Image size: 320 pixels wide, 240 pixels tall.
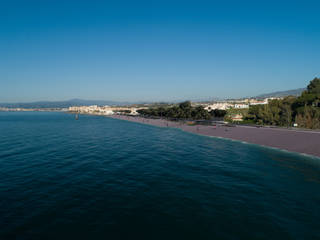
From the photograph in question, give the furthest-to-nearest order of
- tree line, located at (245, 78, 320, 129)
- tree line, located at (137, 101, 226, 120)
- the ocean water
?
tree line, located at (137, 101, 226, 120) → tree line, located at (245, 78, 320, 129) → the ocean water

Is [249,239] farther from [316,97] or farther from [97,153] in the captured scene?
[316,97]

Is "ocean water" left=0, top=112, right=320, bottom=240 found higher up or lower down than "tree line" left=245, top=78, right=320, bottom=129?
lower down

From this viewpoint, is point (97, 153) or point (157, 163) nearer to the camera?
point (157, 163)

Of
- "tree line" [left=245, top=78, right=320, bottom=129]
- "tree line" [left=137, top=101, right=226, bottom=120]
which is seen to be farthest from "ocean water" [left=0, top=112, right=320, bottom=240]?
"tree line" [left=137, top=101, right=226, bottom=120]

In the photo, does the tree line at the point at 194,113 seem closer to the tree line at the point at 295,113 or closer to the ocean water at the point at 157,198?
the tree line at the point at 295,113

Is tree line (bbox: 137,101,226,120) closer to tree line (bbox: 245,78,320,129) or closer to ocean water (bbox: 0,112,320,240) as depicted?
tree line (bbox: 245,78,320,129)

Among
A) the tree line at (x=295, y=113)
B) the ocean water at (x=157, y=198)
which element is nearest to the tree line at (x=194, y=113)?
the tree line at (x=295, y=113)

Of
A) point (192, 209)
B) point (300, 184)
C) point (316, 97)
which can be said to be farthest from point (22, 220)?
point (316, 97)

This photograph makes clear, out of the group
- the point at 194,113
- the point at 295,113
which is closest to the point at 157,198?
the point at 295,113

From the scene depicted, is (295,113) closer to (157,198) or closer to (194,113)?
(194,113)
